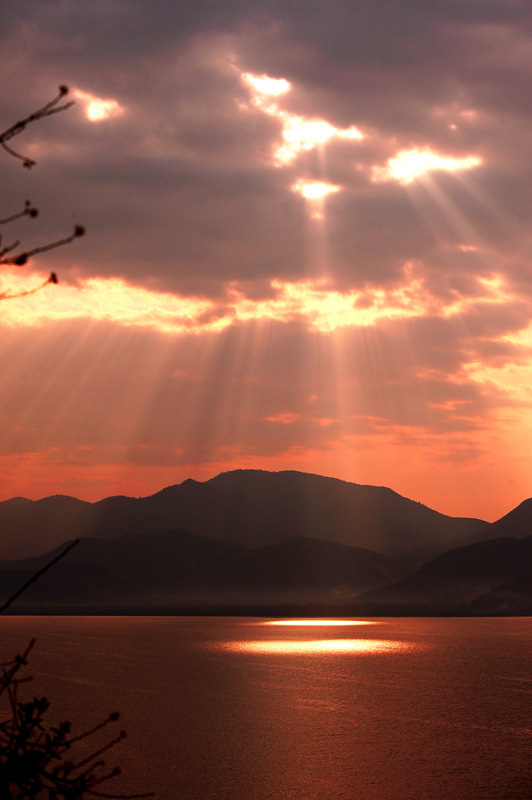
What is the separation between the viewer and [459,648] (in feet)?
444

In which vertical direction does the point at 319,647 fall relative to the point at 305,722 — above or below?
above

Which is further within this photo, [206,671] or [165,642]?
[165,642]

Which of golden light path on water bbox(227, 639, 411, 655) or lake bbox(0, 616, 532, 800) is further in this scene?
golden light path on water bbox(227, 639, 411, 655)

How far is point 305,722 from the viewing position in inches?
2050

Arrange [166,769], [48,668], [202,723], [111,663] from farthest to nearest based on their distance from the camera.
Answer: [111,663]
[48,668]
[202,723]
[166,769]

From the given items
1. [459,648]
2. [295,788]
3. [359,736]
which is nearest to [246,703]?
[359,736]

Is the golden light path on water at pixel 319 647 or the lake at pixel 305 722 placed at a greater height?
the golden light path on water at pixel 319 647

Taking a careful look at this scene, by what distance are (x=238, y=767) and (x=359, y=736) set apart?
1124 cm

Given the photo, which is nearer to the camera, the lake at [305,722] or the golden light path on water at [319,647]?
the lake at [305,722]

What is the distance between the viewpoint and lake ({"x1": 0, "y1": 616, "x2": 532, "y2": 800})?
34062 millimetres

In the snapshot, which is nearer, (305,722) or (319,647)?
(305,722)

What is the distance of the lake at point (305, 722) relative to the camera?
3406 cm

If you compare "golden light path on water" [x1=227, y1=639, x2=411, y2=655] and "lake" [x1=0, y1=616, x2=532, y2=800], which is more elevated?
"golden light path on water" [x1=227, y1=639, x2=411, y2=655]

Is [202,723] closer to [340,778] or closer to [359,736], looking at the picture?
[359,736]
